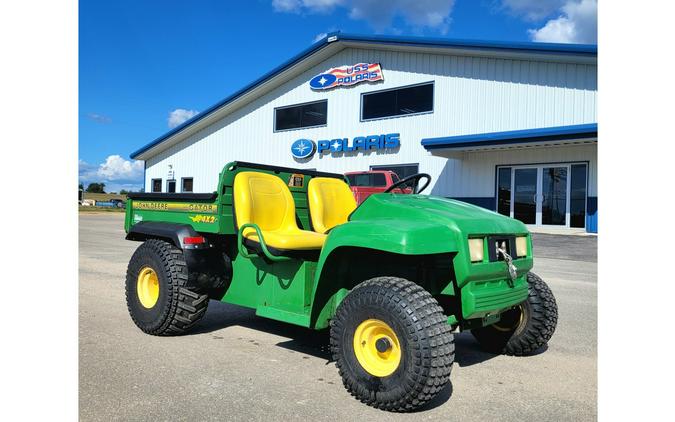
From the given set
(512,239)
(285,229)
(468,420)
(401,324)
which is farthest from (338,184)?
(468,420)

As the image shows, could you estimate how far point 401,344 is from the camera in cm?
318

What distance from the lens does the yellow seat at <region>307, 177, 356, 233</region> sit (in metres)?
5.02

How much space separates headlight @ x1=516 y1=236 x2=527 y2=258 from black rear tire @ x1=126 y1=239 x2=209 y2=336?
2.73 m

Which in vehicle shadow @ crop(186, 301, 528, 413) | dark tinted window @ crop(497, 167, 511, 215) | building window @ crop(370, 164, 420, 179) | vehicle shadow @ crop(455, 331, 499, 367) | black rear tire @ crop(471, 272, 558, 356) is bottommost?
vehicle shadow @ crop(455, 331, 499, 367)

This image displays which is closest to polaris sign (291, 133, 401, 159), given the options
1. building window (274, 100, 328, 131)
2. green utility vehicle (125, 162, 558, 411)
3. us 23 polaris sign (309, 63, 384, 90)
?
building window (274, 100, 328, 131)

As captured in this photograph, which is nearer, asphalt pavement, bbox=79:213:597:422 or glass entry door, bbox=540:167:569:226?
asphalt pavement, bbox=79:213:597:422

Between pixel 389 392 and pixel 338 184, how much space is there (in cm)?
256

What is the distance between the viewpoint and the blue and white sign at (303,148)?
22.8 m

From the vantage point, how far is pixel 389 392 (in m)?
3.19

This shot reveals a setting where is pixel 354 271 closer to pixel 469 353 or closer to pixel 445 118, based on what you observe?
pixel 469 353

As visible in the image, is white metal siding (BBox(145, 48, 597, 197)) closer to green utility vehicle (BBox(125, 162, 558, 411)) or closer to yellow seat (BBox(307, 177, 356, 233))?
yellow seat (BBox(307, 177, 356, 233))

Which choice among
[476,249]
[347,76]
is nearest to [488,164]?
[347,76]

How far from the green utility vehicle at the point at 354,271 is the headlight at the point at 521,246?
0.02 metres

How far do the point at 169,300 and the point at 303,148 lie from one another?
1873 centimetres
